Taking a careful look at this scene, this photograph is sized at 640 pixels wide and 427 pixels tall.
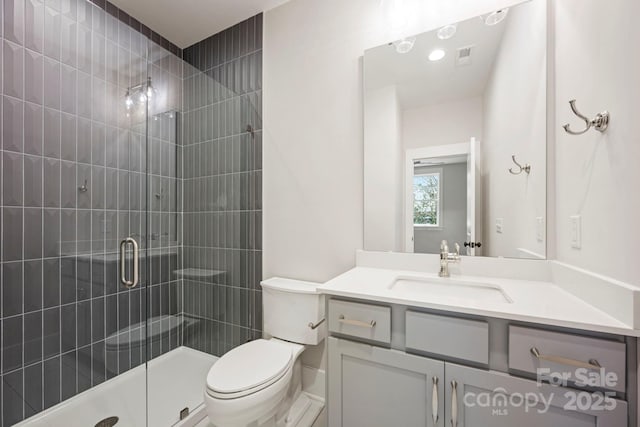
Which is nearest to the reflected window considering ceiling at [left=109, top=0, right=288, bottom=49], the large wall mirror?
the large wall mirror

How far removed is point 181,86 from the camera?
188 centimetres

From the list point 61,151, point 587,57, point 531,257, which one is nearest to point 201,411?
point 61,151

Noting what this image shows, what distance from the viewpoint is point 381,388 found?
101cm

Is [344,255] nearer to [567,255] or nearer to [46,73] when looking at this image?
[567,255]

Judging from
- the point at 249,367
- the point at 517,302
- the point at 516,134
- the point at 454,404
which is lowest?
the point at 249,367

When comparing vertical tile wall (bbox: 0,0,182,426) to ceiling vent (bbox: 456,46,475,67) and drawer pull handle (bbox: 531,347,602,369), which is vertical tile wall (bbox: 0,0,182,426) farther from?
drawer pull handle (bbox: 531,347,602,369)

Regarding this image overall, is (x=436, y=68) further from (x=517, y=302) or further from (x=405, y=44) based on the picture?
(x=517, y=302)

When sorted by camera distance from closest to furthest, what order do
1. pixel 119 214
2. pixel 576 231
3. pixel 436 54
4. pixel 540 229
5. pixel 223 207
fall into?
1. pixel 576 231
2. pixel 540 229
3. pixel 436 54
4. pixel 119 214
5. pixel 223 207

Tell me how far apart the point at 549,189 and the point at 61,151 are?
2457 millimetres

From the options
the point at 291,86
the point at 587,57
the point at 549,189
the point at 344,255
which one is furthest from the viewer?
the point at 291,86

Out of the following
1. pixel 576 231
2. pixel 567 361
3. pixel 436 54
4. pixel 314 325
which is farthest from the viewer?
pixel 314 325

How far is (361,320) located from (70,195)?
5.58 ft

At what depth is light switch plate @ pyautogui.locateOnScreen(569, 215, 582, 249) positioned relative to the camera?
3.18 feet

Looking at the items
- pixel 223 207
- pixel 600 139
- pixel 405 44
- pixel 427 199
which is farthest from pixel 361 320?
pixel 405 44
